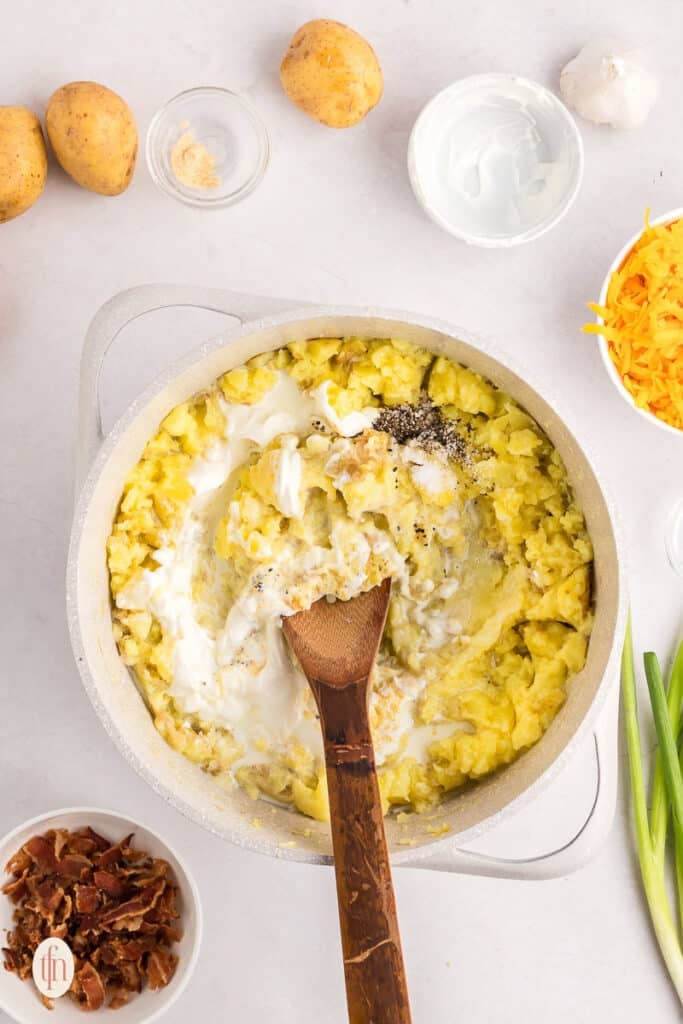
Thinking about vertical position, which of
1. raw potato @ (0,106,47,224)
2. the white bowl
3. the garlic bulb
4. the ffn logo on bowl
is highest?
the garlic bulb

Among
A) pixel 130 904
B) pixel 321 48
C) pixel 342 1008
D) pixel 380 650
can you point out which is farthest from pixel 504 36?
pixel 342 1008

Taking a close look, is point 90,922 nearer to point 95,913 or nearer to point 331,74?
point 95,913

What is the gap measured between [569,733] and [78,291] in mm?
1030

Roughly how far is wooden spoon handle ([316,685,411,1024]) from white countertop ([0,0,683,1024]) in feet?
1.39

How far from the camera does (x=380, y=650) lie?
1624 millimetres

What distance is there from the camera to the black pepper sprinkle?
1.54 m

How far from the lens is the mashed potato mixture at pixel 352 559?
1515 mm

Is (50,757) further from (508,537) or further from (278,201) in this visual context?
→ (278,201)

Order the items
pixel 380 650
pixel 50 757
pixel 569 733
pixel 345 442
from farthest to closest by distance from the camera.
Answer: pixel 50 757
pixel 380 650
pixel 345 442
pixel 569 733

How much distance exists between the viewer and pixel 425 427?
1546 millimetres

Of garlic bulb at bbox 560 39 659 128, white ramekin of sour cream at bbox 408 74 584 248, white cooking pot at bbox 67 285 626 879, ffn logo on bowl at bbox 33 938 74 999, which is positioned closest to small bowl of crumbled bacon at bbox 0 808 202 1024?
ffn logo on bowl at bbox 33 938 74 999

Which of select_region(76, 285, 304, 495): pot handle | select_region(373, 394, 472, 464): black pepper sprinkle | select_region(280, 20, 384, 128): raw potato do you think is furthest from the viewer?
select_region(280, 20, 384, 128): raw potato

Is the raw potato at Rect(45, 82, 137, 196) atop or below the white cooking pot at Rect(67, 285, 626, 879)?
atop

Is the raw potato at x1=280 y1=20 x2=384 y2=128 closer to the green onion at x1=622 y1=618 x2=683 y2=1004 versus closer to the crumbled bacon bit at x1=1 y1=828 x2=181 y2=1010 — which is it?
the green onion at x1=622 y1=618 x2=683 y2=1004
